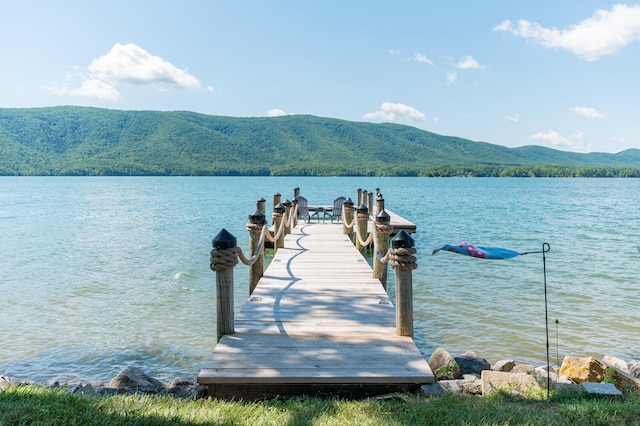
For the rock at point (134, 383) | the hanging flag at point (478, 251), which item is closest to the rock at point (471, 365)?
the hanging flag at point (478, 251)

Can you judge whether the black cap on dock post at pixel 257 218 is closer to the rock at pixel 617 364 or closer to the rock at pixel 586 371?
the rock at pixel 586 371

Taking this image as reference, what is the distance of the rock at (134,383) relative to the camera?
18.3 ft

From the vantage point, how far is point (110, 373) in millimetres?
7238

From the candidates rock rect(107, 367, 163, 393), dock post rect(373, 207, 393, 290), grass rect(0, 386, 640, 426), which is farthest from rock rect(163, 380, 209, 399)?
dock post rect(373, 207, 393, 290)

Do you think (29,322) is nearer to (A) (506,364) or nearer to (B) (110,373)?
(B) (110,373)

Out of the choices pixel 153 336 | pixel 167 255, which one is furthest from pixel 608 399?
pixel 167 255

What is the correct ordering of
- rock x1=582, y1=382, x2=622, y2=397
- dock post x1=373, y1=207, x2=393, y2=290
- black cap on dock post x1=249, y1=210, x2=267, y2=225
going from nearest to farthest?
rock x1=582, y1=382, x2=622, y2=397 < dock post x1=373, y1=207, x2=393, y2=290 < black cap on dock post x1=249, y1=210, x2=267, y2=225

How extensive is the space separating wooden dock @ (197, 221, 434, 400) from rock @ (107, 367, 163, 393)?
1.19 meters

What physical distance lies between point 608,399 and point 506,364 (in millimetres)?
2450

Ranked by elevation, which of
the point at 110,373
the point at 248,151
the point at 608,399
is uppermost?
the point at 248,151

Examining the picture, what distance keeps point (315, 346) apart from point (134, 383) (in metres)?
2.36

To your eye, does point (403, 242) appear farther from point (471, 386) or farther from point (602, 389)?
point (602, 389)

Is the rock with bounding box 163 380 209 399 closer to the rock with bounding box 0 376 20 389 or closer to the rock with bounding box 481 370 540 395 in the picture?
the rock with bounding box 0 376 20 389

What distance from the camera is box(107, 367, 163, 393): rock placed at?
5590mm
